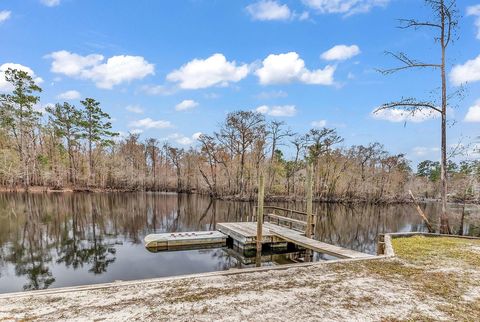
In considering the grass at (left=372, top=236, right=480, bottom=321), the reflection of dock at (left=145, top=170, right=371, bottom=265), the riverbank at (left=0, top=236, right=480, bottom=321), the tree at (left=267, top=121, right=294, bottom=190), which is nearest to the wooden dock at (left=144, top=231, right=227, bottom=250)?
the reflection of dock at (left=145, top=170, right=371, bottom=265)

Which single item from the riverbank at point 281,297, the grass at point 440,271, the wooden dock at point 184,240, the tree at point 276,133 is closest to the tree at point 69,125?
the tree at point 276,133

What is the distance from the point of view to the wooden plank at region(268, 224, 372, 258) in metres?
7.33

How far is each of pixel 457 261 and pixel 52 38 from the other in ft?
78.2

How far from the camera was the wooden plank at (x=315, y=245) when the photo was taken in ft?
24.0

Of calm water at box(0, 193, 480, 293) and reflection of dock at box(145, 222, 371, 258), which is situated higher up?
reflection of dock at box(145, 222, 371, 258)

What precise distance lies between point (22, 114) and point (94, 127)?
883 cm

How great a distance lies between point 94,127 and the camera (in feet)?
138

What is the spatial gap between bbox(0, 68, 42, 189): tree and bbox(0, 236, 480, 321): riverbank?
39.7 metres

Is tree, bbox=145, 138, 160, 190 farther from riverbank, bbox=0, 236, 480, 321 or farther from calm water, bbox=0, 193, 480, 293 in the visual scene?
riverbank, bbox=0, 236, 480, 321

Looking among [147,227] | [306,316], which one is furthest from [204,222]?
[306,316]

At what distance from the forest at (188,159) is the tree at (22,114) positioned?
10 cm

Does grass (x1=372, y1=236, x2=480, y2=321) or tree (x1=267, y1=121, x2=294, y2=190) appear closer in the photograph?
grass (x1=372, y1=236, x2=480, y2=321)

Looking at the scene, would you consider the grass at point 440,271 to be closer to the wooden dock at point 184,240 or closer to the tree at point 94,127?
the wooden dock at point 184,240

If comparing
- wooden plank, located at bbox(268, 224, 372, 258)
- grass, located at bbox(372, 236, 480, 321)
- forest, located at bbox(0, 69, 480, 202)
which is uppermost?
forest, located at bbox(0, 69, 480, 202)
